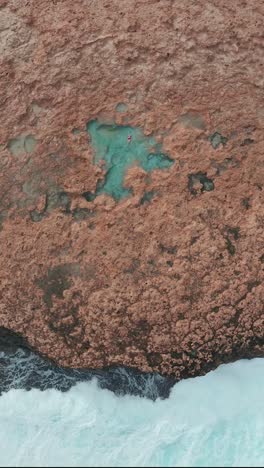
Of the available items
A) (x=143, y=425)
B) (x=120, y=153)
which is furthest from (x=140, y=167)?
(x=143, y=425)

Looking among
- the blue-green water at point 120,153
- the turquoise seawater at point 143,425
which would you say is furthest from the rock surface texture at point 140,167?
the turquoise seawater at point 143,425

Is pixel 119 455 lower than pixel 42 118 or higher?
lower

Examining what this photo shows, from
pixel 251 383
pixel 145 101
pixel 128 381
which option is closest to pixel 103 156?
pixel 145 101

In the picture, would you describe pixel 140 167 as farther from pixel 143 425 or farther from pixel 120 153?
pixel 143 425

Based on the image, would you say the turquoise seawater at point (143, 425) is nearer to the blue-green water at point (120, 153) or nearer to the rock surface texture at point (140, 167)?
the rock surface texture at point (140, 167)

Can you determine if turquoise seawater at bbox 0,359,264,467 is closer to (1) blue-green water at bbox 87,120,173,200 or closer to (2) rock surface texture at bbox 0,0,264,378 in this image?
(2) rock surface texture at bbox 0,0,264,378

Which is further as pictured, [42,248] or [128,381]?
[128,381]

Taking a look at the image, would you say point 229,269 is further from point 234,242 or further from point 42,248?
point 42,248
